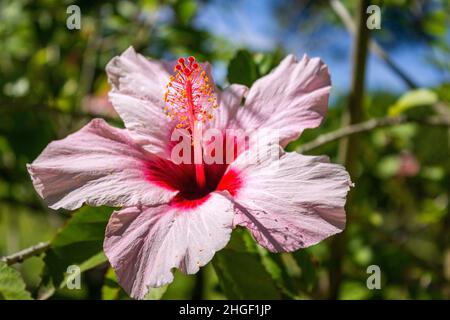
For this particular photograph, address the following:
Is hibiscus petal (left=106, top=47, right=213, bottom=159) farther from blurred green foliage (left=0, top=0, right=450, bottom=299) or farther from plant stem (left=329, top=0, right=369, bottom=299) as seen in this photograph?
plant stem (left=329, top=0, right=369, bottom=299)

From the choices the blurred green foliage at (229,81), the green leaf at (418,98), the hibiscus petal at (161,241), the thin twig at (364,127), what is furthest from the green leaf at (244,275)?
the green leaf at (418,98)

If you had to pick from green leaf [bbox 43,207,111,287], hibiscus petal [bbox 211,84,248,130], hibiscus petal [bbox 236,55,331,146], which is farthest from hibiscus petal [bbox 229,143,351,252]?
green leaf [bbox 43,207,111,287]

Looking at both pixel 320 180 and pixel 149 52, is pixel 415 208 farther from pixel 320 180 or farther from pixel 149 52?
pixel 320 180

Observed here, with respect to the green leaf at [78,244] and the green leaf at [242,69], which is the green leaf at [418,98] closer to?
the green leaf at [242,69]

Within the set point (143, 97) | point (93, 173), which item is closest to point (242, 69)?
point (143, 97)

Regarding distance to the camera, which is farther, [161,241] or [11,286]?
[11,286]

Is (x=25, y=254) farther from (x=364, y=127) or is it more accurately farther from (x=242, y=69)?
(x=364, y=127)
